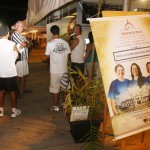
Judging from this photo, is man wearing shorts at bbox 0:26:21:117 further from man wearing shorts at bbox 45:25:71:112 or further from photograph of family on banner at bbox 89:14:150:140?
photograph of family on banner at bbox 89:14:150:140

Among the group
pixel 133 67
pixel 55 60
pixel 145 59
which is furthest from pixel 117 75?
pixel 55 60

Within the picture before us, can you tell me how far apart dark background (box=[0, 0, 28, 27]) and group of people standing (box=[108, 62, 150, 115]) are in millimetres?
36626

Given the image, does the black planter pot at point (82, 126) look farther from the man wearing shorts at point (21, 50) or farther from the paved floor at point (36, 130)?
the man wearing shorts at point (21, 50)

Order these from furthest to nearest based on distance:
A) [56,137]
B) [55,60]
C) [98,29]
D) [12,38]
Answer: [12,38], [55,60], [56,137], [98,29]

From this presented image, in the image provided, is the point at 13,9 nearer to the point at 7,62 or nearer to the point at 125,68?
the point at 7,62

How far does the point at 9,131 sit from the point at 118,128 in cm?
259

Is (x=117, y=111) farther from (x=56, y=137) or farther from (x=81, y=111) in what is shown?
(x=56, y=137)

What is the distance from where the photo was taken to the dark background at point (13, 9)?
3918 cm

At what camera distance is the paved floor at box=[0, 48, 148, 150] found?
172 inches

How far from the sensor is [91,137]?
4.03 m

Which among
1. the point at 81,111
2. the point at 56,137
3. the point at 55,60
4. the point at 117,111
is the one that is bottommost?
the point at 56,137

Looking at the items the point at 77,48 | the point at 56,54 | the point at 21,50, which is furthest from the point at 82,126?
the point at 21,50

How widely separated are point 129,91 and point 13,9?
4274 centimetres

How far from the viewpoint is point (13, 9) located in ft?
141
